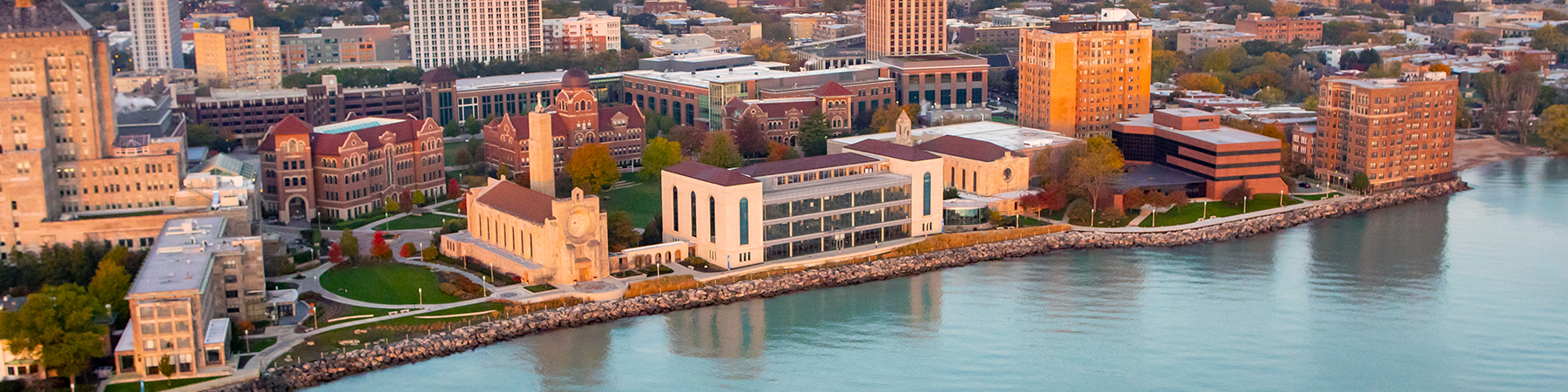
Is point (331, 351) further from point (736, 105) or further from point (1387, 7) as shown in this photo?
point (1387, 7)

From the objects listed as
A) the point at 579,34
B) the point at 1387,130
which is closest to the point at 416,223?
the point at 1387,130

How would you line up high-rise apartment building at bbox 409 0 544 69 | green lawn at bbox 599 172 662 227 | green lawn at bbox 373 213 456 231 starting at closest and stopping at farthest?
green lawn at bbox 373 213 456 231
green lawn at bbox 599 172 662 227
high-rise apartment building at bbox 409 0 544 69

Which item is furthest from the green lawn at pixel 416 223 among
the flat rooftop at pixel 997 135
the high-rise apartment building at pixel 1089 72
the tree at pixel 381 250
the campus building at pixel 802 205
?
the high-rise apartment building at pixel 1089 72

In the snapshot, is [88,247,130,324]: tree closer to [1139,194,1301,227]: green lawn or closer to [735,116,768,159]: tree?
[735,116,768,159]: tree

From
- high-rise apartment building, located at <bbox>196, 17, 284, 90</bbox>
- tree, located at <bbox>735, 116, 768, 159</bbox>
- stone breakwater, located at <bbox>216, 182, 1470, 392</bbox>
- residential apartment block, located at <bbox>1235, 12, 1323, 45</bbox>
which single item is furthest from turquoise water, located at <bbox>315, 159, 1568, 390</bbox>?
residential apartment block, located at <bbox>1235, 12, 1323, 45</bbox>

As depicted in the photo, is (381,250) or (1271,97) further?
(1271,97)

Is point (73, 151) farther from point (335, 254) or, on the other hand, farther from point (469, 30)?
point (469, 30)
